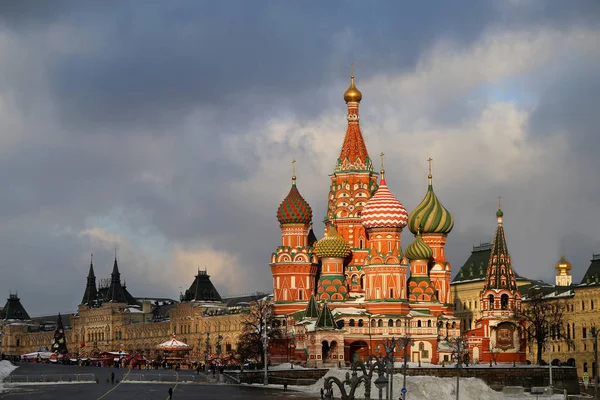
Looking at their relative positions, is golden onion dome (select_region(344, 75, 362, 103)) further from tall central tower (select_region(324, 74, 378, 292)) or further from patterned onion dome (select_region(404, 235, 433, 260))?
patterned onion dome (select_region(404, 235, 433, 260))

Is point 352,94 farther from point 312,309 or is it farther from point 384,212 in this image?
point 312,309

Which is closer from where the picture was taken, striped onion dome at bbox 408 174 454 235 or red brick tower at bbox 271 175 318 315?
red brick tower at bbox 271 175 318 315

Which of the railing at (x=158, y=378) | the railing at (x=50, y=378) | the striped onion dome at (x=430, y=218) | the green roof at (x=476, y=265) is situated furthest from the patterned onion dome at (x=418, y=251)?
the green roof at (x=476, y=265)

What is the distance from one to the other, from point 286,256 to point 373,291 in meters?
12.1

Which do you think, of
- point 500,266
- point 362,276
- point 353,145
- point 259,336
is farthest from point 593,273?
point 259,336

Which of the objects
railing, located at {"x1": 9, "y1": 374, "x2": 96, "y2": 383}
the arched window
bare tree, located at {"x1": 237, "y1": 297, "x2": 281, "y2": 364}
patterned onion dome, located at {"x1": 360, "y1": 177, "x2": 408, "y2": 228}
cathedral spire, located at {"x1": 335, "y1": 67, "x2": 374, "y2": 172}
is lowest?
railing, located at {"x1": 9, "y1": 374, "x2": 96, "y2": 383}

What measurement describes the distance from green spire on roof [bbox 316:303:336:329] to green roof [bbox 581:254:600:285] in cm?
3823

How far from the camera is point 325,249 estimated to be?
128500mm

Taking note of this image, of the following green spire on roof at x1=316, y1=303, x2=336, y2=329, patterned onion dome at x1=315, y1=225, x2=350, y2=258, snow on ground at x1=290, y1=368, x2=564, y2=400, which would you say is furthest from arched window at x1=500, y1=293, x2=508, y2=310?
snow on ground at x1=290, y1=368, x2=564, y2=400

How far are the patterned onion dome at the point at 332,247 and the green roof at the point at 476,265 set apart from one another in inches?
1927

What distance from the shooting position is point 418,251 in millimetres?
129625

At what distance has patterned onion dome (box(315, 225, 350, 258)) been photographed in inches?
5059

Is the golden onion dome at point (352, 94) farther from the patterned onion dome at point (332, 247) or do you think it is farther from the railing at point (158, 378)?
the railing at point (158, 378)

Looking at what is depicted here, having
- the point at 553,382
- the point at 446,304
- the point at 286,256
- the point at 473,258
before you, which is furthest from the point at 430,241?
the point at 473,258
